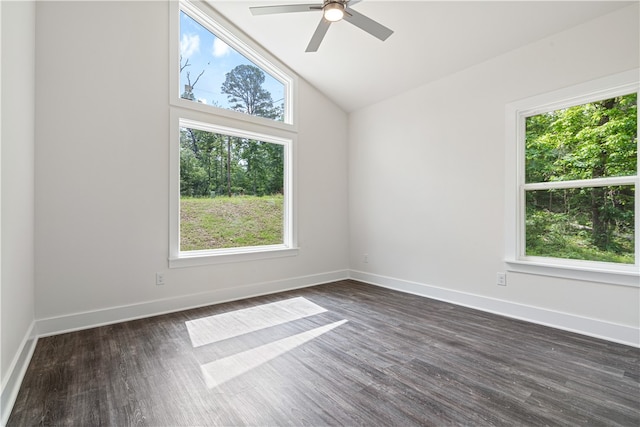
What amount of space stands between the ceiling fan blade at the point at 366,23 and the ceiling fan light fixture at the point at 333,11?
0.06 m

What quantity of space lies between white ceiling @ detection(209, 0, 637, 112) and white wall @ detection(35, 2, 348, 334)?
119 centimetres

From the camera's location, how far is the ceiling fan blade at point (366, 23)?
236cm

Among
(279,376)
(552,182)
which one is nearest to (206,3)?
(279,376)

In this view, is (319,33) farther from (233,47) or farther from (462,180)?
(462,180)

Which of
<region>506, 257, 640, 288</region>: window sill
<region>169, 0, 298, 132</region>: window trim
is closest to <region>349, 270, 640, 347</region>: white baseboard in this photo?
<region>506, 257, 640, 288</region>: window sill

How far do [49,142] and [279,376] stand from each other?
2.75 metres

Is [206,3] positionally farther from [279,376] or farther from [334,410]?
[334,410]

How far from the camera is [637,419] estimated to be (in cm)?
154

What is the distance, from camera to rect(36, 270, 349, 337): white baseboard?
2.64 m

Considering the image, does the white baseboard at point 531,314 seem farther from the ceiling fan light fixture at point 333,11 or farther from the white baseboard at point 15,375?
the white baseboard at point 15,375

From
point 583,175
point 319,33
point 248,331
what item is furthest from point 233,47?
point 583,175

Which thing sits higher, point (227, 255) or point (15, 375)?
point (227, 255)

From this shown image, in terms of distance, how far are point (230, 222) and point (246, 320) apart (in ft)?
4.39

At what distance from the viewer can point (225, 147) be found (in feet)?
12.4
